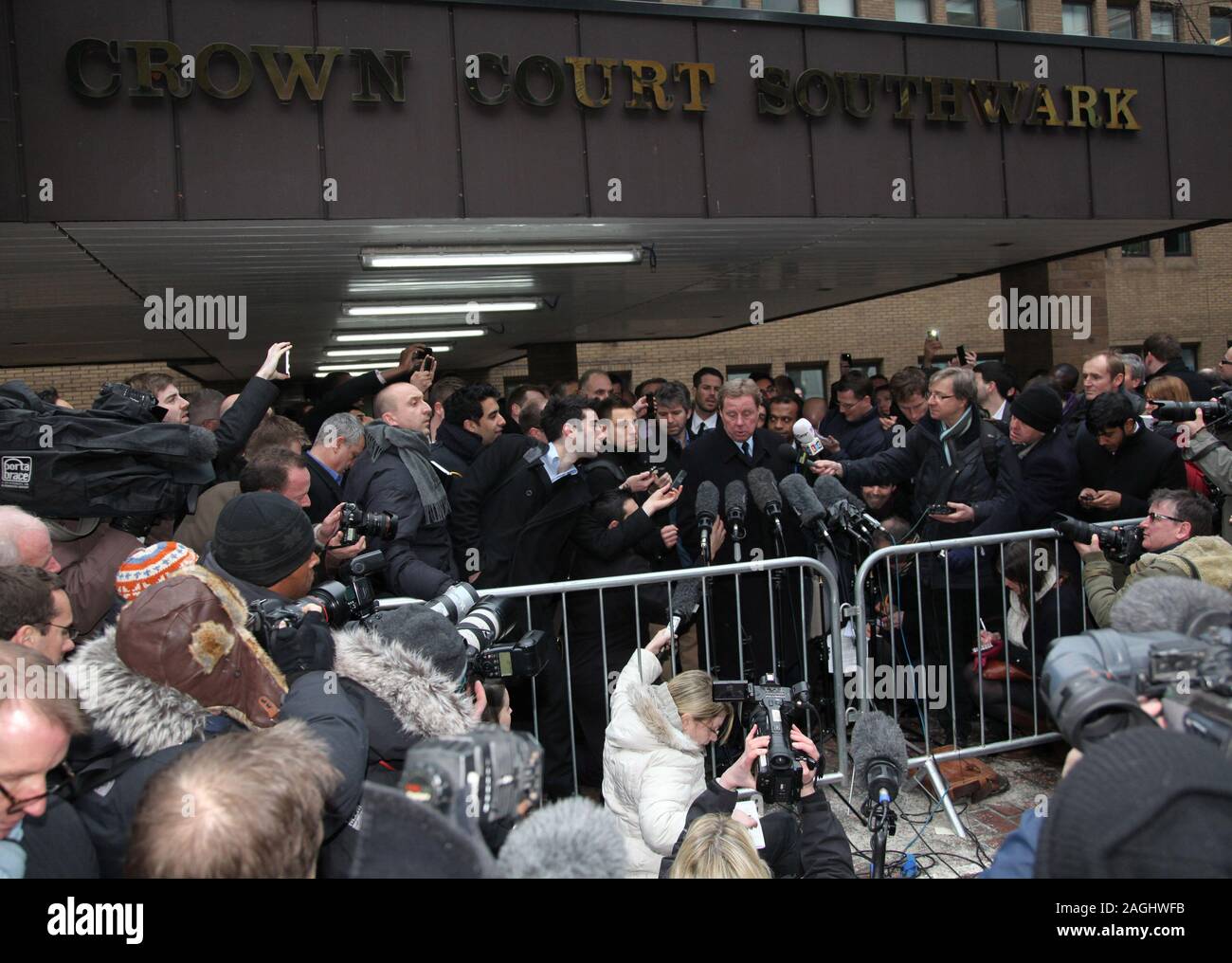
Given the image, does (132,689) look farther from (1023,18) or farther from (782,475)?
(1023,18)

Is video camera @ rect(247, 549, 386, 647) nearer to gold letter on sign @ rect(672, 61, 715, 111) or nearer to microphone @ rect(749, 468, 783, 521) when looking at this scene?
microphone @ rect(749, 468, 783, 521)

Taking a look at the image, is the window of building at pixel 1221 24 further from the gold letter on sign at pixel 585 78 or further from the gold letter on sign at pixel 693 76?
the gold letter on sign at pixel 585 78

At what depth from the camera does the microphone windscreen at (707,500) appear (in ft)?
17.2

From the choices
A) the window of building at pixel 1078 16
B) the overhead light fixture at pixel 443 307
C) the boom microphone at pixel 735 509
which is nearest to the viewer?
the boom microphone at pixel 735 509

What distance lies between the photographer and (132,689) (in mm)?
2279

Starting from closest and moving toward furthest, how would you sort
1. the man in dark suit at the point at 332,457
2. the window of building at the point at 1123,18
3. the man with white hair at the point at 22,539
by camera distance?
1. the man with white hair at the point at 22,539
2. the man in dark suit at the point at 332,457
3. the window of building at the point at 1123,18

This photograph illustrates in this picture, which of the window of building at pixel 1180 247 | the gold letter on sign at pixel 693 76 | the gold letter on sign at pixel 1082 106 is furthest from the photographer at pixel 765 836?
the window of building at pixel 1180 247

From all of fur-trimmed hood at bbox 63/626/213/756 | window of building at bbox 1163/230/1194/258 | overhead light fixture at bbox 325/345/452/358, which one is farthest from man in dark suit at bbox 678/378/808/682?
window of building at bbox 1163/230/1194/258

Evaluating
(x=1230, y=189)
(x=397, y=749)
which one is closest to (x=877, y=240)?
(x=1230, y=189)

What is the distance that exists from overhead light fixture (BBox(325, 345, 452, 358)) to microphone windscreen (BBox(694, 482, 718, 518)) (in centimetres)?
1158

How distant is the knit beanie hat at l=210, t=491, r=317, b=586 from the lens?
10.1ft

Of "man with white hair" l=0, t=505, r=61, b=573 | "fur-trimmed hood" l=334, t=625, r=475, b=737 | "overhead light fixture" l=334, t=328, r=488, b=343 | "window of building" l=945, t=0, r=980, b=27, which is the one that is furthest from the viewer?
"window of building" l=945, t=0, r=980, b=27

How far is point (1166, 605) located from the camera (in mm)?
2055

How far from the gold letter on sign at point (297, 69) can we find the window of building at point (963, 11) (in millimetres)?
21049
